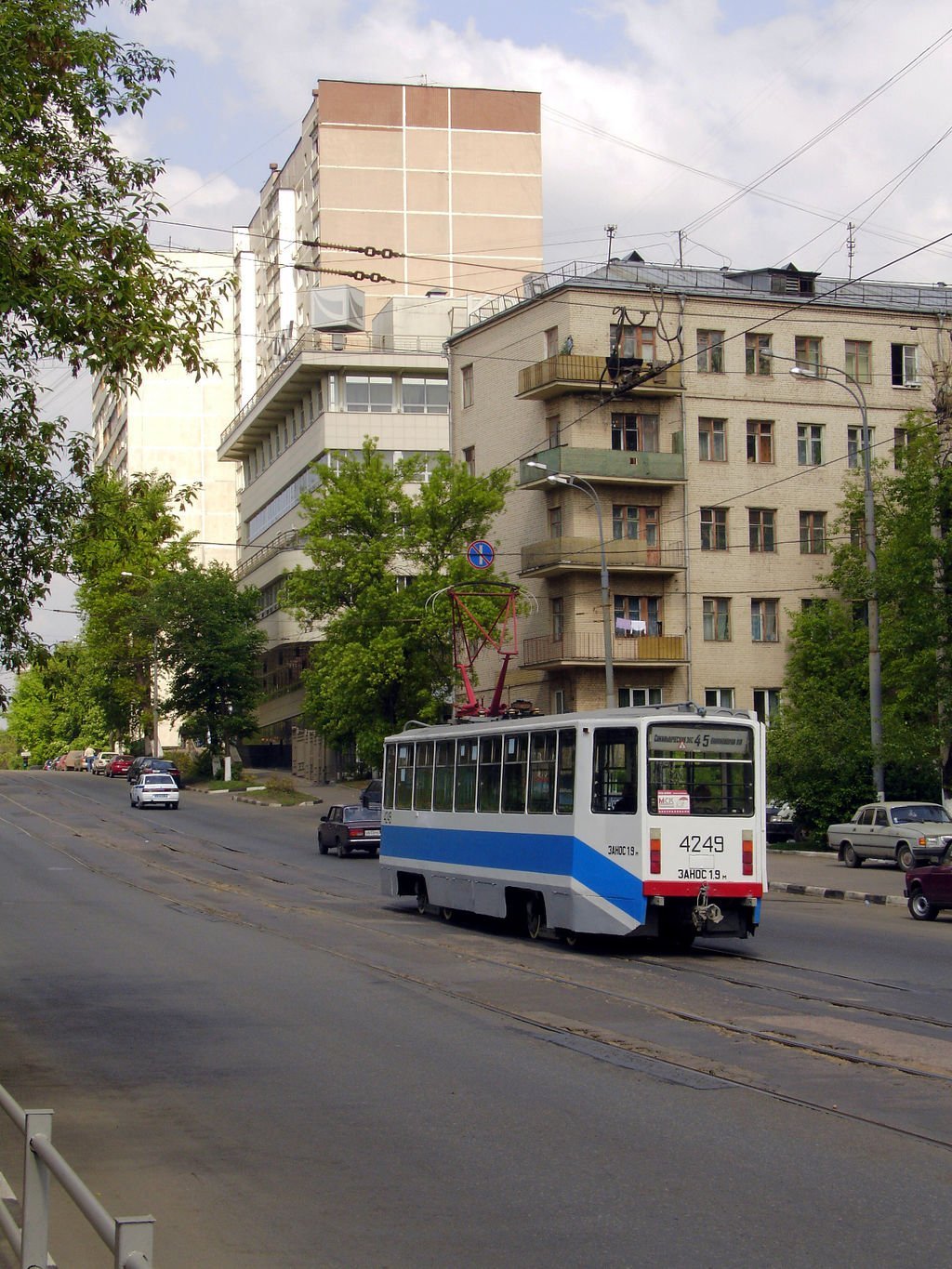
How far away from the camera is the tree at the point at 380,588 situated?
169 feet

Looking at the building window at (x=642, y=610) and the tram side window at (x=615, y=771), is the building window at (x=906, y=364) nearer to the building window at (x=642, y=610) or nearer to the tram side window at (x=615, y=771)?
the building window at (x=642, y=610)

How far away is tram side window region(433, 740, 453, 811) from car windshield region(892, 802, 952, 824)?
49.7 feet

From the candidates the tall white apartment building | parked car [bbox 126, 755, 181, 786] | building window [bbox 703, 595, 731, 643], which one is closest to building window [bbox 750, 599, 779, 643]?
building window [bbox 703, 595, 731, 643]

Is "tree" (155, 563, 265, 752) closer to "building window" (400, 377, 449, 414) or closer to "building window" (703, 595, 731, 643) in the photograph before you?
"building window" (400, 377, 449, 414)

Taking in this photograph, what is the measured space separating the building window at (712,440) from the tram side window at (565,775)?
39.8m

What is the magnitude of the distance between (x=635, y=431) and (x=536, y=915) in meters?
39.0

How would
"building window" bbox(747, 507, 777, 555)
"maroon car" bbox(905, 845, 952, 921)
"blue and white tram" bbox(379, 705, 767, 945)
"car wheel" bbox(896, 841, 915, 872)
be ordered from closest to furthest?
"blue and white tram" bbox(379, 705, 767, 945), "maroon car" bbox(905, 845, 952, 921), "car wheel" bbox(896, 841, 915, 872), "building window" bbox(747, 507, 777, 555)

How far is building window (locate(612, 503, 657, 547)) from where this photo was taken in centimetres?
5647

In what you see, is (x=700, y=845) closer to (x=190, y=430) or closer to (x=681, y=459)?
(x=681, y=459)

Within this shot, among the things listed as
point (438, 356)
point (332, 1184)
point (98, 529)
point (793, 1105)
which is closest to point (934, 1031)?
point (793, 1105)

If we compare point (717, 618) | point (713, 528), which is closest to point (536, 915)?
point (717, 618)

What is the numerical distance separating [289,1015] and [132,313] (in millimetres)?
6335

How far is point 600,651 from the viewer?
55.3 meters

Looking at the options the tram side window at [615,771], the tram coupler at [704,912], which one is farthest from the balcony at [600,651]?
the tram coupler at [704,912]
